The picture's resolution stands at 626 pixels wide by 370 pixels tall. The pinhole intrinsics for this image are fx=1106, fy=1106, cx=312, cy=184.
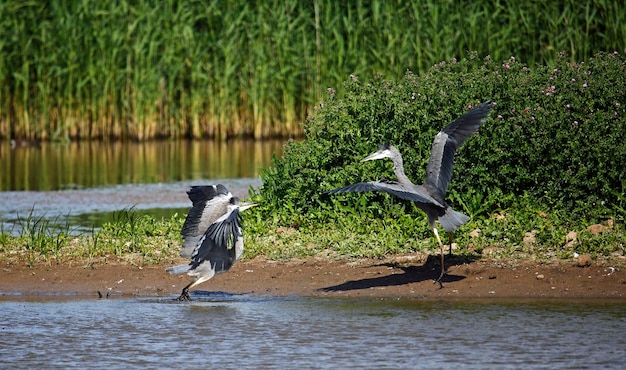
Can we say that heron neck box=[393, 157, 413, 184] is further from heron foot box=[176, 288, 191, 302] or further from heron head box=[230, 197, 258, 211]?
heron foot box=[176, 288, 191, 302]

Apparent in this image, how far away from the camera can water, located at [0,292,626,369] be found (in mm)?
6711

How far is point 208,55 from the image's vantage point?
20828 mm

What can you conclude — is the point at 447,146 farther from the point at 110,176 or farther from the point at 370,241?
the point at 110,176

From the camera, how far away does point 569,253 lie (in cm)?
898

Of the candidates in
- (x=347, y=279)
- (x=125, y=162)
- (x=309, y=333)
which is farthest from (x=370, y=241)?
(x=125, y=162)

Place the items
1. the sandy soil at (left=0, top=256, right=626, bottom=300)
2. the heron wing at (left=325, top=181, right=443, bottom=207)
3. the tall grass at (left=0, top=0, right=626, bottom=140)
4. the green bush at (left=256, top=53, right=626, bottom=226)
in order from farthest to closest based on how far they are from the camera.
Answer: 1. the tall grass at (left=0, top=0, right=626, bottom=140)
2. the green bush at (left=256, top=53, right=626, bottom=226)
3. the sandy soil at (left=0, top=256, right=626, bottom=300)
4. the heron wing at (left=325, top=181, right=443, bottom=207)

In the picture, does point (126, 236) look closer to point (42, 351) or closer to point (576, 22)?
point (42, 351)

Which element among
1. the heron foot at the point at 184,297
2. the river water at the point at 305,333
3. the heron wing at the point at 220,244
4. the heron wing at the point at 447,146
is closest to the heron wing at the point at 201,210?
the heron wing at the point at 220,244

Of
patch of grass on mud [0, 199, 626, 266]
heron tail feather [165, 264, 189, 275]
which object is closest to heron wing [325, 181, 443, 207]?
patch of grass on mud [0, 199, 626, 266]

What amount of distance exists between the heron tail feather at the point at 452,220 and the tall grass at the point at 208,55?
1107 cm

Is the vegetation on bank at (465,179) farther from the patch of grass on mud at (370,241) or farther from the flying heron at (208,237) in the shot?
the flying heron at (208,237)

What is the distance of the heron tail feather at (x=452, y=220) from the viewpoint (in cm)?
840

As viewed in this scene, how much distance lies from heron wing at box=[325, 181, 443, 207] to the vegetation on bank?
1.02m

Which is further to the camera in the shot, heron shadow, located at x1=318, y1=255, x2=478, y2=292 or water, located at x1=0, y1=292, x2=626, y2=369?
heron shadow, located at x1=318, y1=255, x2=478, y2=292
